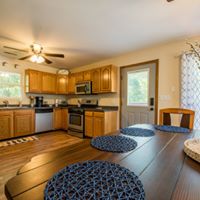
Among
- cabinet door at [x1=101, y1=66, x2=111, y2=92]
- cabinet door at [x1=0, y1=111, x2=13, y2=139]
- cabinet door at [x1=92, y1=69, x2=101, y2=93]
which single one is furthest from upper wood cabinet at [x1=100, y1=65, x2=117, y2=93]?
cabinet door at [x1=0, y1=111, x2=13, y2=139]

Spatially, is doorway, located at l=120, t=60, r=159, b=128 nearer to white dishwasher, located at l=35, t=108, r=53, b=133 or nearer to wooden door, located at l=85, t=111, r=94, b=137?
wooden door, located at l=85, t=111, r=94, b=137

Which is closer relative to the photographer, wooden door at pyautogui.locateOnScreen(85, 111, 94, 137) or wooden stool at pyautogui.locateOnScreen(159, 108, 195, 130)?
wooden stool at pyautogui.locateOnScreen(159, 108, 195, 130)

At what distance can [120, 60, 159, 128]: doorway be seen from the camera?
3307 millimetres

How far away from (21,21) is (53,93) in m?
3.02

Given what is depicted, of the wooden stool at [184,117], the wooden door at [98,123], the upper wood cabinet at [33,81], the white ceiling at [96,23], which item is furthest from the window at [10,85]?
the wooden stool at [184,117]

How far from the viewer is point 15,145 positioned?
3371 mm

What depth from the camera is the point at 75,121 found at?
437 centimetres

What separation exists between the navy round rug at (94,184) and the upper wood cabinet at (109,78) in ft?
10.7

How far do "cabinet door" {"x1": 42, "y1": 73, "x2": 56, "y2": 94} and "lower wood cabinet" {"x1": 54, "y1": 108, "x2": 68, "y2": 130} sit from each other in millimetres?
744

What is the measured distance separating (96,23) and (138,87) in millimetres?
1866

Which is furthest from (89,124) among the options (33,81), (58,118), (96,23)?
(96,23)

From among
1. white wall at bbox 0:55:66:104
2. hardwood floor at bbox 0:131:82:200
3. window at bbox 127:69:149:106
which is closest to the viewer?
hardwood floor at bbox 0:131:82:200

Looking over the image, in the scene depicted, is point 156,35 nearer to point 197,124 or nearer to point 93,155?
point 197,124

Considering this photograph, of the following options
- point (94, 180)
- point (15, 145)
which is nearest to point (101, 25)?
point (94, 180)
